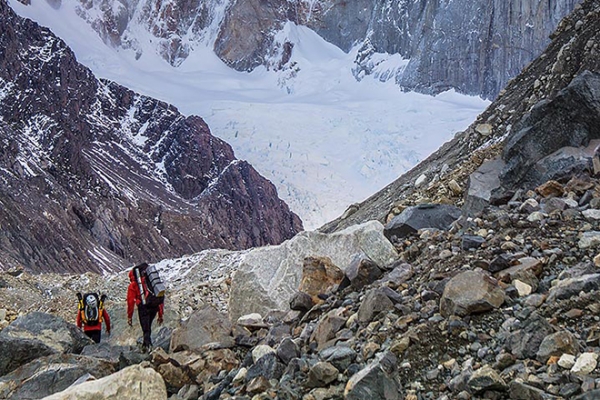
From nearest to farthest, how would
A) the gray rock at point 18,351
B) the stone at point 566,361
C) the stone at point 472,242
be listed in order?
the stone at point 566,361 → the stone at point 472,242 → the gray rock at point 18,351

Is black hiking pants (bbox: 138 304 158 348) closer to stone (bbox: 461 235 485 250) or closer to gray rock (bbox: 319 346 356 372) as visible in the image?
gray rock (bbox: 319 346 356 372)

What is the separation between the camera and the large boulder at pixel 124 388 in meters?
4.43

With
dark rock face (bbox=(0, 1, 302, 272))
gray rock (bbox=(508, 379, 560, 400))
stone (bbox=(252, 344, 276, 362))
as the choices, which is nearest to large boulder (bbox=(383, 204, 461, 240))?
stone (bbox=(252, 344, 276, 362))

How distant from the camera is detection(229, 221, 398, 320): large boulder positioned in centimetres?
719

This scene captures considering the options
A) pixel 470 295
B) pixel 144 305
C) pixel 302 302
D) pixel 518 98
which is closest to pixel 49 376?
pixel 144 305

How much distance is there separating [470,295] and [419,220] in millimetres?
3064

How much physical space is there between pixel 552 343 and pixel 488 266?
1.25 metres

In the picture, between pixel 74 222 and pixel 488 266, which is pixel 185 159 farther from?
pixel 488 266

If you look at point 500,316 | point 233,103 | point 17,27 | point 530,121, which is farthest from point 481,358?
point 17,27

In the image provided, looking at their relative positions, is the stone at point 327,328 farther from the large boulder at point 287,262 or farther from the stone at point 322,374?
the large boulder at point 287,262

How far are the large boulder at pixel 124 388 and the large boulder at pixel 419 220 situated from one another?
10.9ft

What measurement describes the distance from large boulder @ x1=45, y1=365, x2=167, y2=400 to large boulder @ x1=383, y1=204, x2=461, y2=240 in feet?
10.9

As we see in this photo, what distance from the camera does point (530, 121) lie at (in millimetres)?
8250

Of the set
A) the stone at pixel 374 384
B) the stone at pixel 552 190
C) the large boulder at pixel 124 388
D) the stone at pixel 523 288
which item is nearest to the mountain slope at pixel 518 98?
the stone at pixel 552 190
